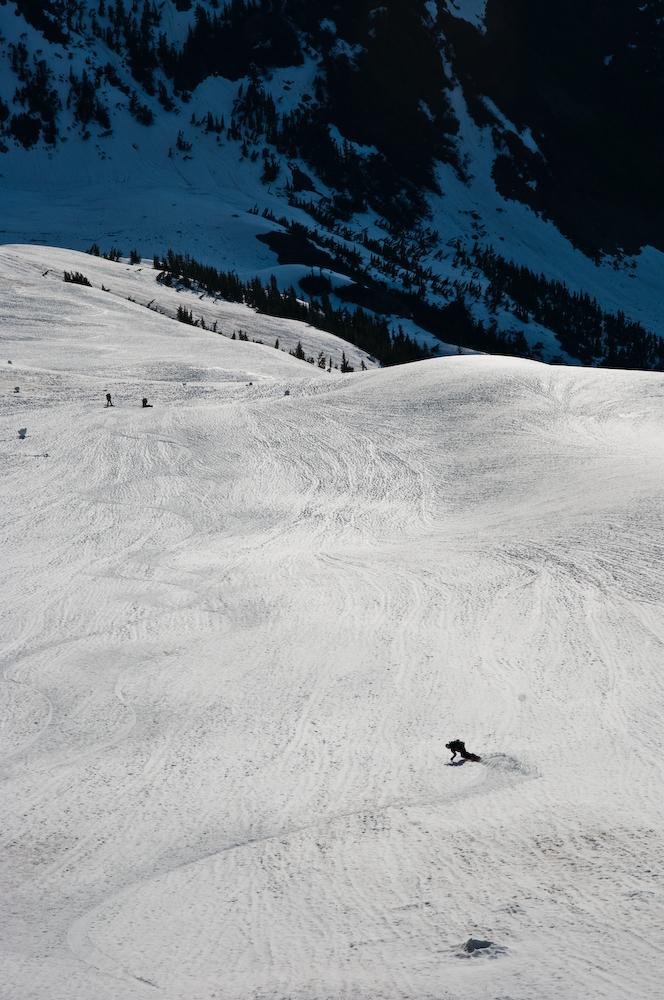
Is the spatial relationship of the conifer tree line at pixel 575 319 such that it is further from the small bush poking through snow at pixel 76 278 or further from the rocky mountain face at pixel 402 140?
the small bush poking through snow at pixel 76 278

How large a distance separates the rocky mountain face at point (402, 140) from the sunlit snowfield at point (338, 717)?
1306 cm

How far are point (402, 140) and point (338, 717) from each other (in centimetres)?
3578

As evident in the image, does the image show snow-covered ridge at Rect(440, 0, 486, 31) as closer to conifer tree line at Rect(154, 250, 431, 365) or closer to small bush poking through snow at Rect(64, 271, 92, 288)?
conifer tree line at Rect(154, 250, 431, 365)

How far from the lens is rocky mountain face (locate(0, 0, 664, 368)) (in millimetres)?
25469

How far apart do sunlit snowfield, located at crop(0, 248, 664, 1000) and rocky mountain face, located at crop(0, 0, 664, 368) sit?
1306 centimetres

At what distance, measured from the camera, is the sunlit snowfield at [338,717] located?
1854mm

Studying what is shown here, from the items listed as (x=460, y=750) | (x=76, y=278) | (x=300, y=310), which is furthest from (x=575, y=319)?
(x=460, y=750)

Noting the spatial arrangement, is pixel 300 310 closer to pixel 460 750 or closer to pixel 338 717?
pixel 338 717

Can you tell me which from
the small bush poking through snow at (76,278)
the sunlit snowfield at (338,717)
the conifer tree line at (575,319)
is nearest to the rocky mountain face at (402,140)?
the conifer tree line at (575,319)

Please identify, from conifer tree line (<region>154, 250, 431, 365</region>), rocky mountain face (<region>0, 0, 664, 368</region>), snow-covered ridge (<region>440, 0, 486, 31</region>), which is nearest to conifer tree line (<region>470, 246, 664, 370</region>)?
rocky mountain face (<region>0, 0, 664, 368</region>)

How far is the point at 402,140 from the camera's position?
113ft

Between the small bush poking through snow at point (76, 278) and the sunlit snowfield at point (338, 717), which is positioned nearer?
the sunlit snowfield at point (338, 717)

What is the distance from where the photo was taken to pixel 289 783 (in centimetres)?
251

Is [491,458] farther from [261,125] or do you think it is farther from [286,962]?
[261,125]
